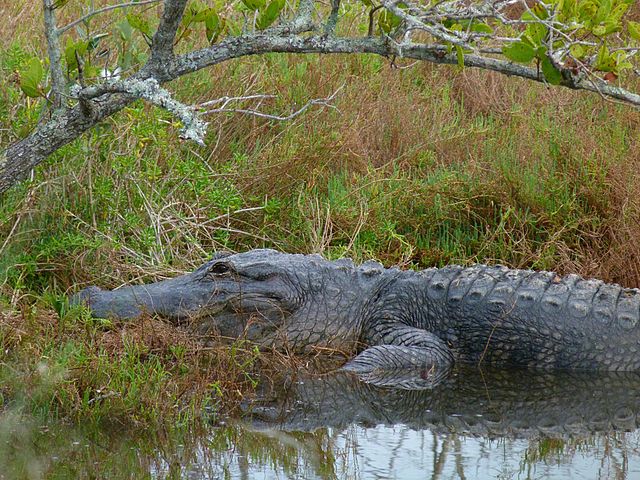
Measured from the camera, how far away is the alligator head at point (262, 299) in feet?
18.6

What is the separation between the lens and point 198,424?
4.32 metres

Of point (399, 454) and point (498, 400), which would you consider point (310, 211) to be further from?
point (399, 454)

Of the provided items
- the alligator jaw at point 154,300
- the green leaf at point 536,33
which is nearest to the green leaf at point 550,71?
the green leaf at point 536,33

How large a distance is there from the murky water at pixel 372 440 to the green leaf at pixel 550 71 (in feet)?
4.70

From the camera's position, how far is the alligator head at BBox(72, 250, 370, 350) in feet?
18.6

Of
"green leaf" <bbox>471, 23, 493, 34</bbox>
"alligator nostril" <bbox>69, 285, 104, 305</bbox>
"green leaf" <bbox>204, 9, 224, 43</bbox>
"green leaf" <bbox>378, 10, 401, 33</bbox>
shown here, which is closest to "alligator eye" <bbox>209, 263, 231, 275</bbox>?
"alligator nostril" <bbox>69, 285, 104, 305</bbox>

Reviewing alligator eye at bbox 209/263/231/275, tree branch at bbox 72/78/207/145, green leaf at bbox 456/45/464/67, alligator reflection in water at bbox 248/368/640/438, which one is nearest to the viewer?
tree branch at bbox 72/78/207/145

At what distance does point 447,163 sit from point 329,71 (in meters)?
1.30

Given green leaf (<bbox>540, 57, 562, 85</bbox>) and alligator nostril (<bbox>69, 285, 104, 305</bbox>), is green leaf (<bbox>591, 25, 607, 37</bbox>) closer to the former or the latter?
green leaf (<bbox>540, 57, 562, 85</bbox>)

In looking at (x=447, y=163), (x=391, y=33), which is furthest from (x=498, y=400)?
(x=447, y=163)

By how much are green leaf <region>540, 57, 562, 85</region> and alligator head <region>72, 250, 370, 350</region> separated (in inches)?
85.5

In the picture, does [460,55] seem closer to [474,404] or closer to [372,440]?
[372,440]

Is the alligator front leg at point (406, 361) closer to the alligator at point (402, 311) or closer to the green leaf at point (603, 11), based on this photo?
the alligator at point (402, 311)

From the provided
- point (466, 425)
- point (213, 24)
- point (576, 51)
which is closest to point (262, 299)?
point (466, 425)
